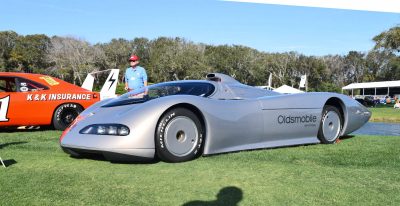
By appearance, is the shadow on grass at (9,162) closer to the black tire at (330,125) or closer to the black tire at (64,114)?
the black tire at (330,125)

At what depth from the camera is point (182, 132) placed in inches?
184

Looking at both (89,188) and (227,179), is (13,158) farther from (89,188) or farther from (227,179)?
(227,179)

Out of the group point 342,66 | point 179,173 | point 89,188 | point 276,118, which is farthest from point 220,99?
point 342,66

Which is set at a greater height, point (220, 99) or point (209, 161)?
point (220, 99)

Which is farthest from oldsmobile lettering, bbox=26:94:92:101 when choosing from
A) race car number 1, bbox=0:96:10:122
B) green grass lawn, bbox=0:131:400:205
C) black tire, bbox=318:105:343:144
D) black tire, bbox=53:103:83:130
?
black tire, bbox=318:105:343:144

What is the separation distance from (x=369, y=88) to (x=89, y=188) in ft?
261

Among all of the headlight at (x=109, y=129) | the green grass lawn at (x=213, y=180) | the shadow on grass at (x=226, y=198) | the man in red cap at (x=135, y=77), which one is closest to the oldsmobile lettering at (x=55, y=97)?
the man in red cap at (x=135, y=77)

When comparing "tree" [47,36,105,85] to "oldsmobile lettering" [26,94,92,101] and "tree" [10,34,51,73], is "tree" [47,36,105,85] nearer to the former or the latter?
"tree" [10,34,51,73]

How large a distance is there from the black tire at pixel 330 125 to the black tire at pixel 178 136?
7.67 feet

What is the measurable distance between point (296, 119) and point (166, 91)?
6.15ft

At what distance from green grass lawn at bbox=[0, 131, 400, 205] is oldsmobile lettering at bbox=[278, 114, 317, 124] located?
0.57m

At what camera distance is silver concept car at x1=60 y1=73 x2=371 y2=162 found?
4.39 m

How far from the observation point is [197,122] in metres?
4.77

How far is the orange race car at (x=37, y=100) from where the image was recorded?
841 centimetres
